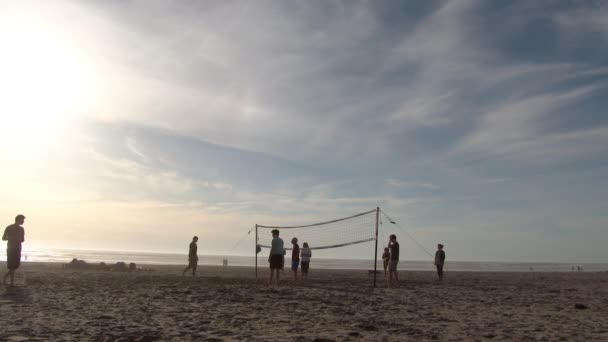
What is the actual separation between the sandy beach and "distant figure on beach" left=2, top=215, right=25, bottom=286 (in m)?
0.57

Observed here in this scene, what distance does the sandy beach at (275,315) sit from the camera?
283 inches

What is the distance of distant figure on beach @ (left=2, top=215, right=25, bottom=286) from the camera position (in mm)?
11633

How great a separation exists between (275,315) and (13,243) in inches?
290

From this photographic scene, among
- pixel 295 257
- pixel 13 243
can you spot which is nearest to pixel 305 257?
pixel 295 257

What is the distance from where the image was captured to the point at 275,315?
9.02 m

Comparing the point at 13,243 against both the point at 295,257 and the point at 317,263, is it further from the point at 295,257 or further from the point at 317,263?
the point at 317,263

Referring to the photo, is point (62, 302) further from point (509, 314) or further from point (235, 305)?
point (509, 314)

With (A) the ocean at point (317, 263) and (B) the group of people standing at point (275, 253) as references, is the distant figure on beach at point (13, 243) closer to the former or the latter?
(B) the group of people standing at point (275, 253)

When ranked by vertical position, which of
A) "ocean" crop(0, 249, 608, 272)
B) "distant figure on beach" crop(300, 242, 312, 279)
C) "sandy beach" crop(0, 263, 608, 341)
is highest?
"distant figure on beach" crop(300, 242, 312, 279)

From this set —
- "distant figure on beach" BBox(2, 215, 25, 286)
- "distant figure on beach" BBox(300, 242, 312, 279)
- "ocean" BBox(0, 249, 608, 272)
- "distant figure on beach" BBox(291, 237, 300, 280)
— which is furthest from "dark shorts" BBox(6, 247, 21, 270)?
"ocean" BBox(0, 249, 608, 272)

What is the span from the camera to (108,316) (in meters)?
8.35

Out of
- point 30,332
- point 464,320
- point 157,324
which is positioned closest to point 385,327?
point 464,320

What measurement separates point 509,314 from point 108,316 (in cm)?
788

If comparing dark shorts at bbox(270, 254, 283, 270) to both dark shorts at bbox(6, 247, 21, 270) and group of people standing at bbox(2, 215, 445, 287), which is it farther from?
dark shorts at bbox(6, 247, 21, 270)
